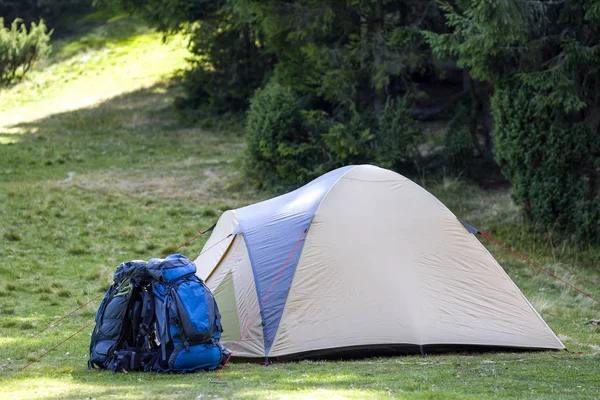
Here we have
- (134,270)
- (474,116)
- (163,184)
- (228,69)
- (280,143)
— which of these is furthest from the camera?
(228,69)

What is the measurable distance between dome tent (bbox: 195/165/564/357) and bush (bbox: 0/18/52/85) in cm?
2252

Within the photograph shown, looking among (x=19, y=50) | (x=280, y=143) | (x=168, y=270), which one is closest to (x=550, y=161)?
(x=280, y=143)

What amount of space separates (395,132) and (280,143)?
7.60ft

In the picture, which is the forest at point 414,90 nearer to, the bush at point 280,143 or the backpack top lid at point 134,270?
the bush at point 280,143

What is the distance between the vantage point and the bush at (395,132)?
16500mm

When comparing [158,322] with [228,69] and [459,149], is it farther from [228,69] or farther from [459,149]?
[228,69]

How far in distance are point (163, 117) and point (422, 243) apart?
1960 cm

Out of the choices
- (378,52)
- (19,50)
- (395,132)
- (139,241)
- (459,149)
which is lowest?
(139,241)

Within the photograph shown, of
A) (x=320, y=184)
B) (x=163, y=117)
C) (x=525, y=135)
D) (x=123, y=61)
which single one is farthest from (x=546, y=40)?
(x=123, y=61)

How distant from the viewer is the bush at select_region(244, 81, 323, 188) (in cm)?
1686

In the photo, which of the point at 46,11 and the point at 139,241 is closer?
the point at 139,241

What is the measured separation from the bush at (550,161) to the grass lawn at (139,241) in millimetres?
427

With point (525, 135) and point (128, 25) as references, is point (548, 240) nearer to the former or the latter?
point (525, 135)

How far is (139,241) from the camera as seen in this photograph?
43.7 feet
